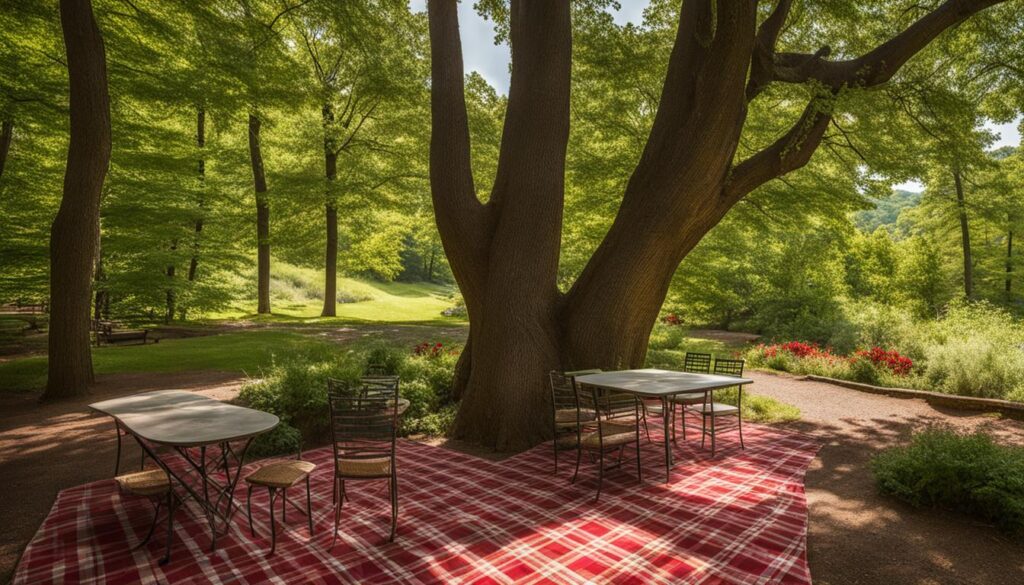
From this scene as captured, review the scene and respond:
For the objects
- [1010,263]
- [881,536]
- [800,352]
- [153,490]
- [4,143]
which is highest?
[4,143]

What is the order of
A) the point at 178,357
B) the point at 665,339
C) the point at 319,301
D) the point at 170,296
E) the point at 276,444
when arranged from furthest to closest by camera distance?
the point at 319,301
the point at 170,296
the point at 665,339
the point at 178,357
the point at 276,444

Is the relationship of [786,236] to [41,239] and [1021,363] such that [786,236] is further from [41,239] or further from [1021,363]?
[41,239]

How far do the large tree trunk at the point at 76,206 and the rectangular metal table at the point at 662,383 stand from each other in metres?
9.05

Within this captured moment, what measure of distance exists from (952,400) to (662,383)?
6598 mm

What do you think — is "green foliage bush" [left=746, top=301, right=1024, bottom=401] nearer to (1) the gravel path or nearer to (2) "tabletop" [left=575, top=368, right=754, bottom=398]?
(1) the gravel path

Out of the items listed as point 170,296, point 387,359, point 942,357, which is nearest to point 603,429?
point 387,359

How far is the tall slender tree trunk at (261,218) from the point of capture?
2052 cm

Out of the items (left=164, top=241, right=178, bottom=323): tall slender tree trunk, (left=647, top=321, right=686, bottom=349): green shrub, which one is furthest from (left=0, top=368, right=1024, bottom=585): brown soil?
(left=164, top=241, right=178, bottom=323): tall slender tree trunk

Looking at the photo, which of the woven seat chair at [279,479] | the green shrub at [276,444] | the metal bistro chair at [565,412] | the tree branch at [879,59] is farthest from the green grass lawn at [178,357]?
the tree branch at [879,59]

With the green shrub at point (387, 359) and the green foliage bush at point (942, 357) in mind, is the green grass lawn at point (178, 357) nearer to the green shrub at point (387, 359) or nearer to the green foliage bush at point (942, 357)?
the green shrub at point (387, 359)

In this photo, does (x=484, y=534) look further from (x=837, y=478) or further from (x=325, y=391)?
(x=325, y=391)

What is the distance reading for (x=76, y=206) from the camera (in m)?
8.59

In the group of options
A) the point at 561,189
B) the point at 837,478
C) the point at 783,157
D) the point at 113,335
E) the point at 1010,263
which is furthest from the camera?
the point at 1010,263

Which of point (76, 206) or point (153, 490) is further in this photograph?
point (76, 206)
